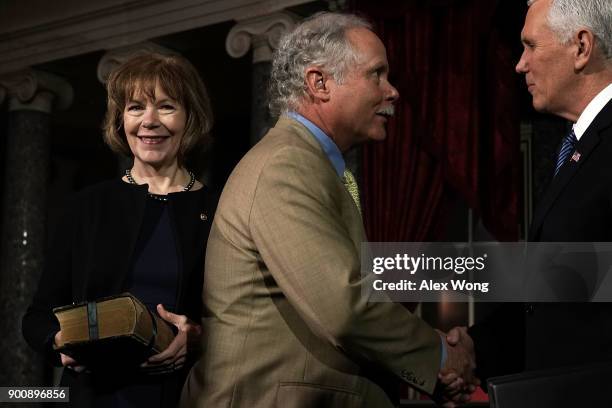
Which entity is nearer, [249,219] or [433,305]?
[249,219]

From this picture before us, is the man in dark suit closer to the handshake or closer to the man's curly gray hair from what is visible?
the handshake

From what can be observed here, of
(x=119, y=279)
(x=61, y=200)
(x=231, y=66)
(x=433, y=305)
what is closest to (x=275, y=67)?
(x=119, y=279)

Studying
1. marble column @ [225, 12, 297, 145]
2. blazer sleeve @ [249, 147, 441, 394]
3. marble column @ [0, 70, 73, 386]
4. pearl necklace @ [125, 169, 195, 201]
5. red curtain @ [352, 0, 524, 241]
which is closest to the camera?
blazer sleeve @ [249, 147, 441, 394]

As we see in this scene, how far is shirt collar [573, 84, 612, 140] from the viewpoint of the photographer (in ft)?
8.24

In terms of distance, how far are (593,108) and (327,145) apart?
2.35 feet

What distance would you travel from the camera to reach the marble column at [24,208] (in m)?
8.20

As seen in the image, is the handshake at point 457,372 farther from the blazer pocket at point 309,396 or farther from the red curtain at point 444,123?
the red curtain at point 444,123

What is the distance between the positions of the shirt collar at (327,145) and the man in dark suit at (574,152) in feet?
1.83

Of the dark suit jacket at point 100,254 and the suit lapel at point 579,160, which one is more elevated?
the suit lapel at point 579,160

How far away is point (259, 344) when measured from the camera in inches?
87.0

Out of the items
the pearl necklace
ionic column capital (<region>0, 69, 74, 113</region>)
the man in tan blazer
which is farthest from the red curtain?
the man in tan blazer

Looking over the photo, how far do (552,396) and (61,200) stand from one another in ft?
37.6

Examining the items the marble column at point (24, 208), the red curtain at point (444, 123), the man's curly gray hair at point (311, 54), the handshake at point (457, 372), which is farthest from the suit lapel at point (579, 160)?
the marble column at point (24, 208)

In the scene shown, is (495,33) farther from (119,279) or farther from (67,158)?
(67,158)
